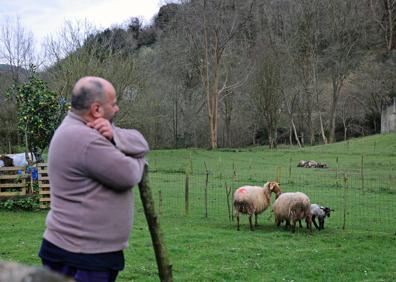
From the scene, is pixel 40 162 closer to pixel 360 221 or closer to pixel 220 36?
pixel 360 221

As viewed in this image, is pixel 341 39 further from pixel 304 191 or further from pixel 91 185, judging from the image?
pixel 91 185

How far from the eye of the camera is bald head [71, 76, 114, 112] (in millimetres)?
3535

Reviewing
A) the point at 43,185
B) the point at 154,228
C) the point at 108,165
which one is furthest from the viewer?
the point at 43,185

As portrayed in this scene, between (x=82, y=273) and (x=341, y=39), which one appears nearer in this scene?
(x=82, y=273)

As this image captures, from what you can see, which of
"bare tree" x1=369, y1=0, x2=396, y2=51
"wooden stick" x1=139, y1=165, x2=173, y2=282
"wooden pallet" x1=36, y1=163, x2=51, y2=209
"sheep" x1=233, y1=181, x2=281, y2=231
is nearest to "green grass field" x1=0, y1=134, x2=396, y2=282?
"sheep" x1=233, y1=181, x2=281, y2=231

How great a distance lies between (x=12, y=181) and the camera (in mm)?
16953

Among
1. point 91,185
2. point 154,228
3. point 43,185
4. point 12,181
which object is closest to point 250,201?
point 43,185

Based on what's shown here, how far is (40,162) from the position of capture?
17.8 m

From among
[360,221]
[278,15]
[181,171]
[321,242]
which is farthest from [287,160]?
[278,15]

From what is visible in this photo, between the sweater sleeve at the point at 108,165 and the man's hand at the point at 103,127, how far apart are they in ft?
0.19

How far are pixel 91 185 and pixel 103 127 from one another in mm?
388

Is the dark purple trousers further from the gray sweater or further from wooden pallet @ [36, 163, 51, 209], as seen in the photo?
wooden pallet @ [36, 163, 51, 209]

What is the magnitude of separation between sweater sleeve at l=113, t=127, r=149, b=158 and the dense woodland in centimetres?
4410

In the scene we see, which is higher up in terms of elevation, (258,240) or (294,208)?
(294,208)
